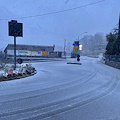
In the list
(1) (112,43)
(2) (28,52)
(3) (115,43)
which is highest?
(1) (112,43)

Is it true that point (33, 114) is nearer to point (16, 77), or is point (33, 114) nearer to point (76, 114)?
point (76, 114)

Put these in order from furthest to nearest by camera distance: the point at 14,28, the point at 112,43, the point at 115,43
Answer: the point at 112,43 < the point at 115,43 < the point at 14,28

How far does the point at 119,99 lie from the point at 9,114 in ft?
14.2

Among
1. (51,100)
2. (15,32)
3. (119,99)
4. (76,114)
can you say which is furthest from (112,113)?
(15,32)

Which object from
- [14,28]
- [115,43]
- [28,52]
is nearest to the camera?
[14,28]

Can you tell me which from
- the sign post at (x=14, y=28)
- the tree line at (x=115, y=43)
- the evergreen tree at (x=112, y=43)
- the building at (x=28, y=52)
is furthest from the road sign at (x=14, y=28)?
the building at (x=28, y=52)

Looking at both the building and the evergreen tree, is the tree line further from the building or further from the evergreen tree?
the building

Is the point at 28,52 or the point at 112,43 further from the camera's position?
the point at 28,52

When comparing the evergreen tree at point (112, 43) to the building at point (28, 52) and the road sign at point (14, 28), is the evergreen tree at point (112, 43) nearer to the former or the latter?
the road sign at point (14, 28)

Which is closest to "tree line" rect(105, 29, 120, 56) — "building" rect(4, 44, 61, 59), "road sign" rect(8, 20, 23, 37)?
"road sign" rect(8, 20, 23, 37)

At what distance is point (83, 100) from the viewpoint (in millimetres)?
4695

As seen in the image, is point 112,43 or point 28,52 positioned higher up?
point 112,43

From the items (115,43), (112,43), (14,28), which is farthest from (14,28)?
(112,43)

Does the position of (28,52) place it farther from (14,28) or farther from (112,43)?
(14,28)
